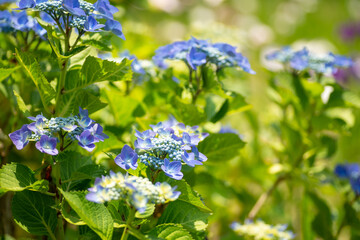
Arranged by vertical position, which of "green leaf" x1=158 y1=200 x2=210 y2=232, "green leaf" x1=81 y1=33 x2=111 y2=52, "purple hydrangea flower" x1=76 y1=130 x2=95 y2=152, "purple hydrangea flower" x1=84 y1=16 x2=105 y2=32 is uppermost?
"purple hydrangea flower" x1=84 y1=16 x2=105 y2=32

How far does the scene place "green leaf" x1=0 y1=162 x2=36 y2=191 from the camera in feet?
2.55

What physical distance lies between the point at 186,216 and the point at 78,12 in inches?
19.9

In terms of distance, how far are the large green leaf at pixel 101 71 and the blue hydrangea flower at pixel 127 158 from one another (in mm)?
177

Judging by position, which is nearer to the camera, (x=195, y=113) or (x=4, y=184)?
(x=4, y=184)

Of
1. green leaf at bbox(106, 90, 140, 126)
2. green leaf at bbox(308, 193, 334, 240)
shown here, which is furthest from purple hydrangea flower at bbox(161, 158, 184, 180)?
green leaf at bbox(308, 193, 334, 240)

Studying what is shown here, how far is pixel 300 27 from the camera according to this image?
14.7 feet

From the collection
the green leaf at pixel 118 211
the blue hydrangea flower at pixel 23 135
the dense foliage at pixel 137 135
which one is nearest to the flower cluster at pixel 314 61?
the dense foliage at pixel 137 135

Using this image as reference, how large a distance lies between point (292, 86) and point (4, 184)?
1019mm

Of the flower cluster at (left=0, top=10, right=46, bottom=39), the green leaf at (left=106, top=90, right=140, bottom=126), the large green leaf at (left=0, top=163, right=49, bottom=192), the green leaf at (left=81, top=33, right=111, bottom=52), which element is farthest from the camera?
the green leaf at (left=106, top=90, right=140, bottom=126)

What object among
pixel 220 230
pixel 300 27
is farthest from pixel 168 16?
pixel 220 230

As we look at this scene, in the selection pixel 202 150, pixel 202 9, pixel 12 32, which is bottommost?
pixel 202 9

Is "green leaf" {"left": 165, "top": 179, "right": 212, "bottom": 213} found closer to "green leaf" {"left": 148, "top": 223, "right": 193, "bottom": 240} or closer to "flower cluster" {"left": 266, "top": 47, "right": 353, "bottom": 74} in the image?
"green leaf" {"left": 148, "top": 223, "right": 193, "bottom": 240}

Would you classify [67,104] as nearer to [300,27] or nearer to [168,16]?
[168,16]

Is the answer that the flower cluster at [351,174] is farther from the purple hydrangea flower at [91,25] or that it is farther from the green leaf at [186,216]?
the purple hydrangea flower at [91,25]
